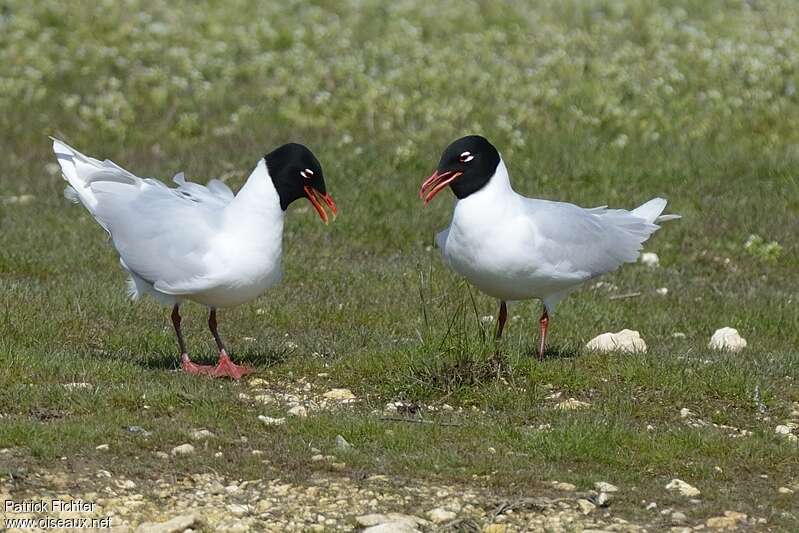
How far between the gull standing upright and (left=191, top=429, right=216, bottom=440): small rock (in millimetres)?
2310

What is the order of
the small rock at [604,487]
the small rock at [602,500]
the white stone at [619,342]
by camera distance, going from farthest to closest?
the white stone at [619,342], the small rock at [604,487], the small rock at [602,500]

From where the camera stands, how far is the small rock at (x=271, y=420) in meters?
8.02

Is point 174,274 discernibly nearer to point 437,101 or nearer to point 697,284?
point 697,284

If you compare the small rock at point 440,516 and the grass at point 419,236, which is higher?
the grass at point 419,236

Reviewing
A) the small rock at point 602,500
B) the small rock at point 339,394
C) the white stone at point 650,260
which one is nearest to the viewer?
the small rock at point 602,500

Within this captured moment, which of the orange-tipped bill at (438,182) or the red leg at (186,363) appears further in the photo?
the orange-tipped bill at (438,182)

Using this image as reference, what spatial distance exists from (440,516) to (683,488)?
140cm

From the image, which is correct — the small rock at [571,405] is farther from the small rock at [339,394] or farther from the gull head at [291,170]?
the gull head at [291,170]

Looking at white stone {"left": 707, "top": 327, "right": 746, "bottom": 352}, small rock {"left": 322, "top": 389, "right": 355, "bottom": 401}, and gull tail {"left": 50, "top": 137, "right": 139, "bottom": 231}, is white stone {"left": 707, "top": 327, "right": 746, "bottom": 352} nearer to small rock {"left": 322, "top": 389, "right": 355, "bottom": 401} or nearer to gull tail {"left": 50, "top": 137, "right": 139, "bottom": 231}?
small rock {"left": 322, "top": 389, "right": 355, "bottom": 401}

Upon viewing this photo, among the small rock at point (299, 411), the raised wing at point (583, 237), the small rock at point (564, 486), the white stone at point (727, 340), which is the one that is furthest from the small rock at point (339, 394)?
the white stone at point (727, 340)

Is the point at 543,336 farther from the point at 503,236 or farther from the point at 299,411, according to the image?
the point at 299,411

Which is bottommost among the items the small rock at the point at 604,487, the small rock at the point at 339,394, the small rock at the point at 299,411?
the small rock at the point at 604,487

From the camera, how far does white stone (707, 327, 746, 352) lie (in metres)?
10.8

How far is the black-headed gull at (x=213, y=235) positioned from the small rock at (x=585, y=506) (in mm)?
2827
